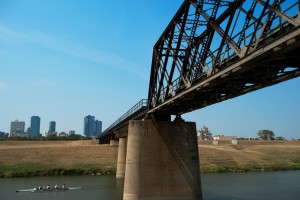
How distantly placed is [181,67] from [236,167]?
2156 inches

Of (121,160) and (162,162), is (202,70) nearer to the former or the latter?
(162,162)

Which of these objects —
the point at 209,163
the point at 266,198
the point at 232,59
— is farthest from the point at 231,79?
the point at 209,163

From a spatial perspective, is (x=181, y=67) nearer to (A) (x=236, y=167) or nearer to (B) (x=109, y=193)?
(B) (x=109, y=193)

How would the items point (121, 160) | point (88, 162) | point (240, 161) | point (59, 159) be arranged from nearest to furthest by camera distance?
point (121, 160) < point (88, 162) < point (59, 159) < point (240, 161)

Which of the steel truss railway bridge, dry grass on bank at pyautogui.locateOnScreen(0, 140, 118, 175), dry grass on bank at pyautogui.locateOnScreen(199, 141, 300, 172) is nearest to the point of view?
the steel truss railway bridge

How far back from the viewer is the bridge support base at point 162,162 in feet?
109

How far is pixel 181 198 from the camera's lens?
33.1m

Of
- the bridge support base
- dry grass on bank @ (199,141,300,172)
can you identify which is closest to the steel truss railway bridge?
the bridge support base

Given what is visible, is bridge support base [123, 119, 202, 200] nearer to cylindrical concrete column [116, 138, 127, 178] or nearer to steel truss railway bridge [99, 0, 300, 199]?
steel truss railway bridge [99, 0, 300, 199]

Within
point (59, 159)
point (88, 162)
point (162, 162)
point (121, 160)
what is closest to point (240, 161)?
point (121, 160)

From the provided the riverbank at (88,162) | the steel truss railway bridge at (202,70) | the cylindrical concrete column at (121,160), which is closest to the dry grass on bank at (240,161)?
the riverbank at (88,162)

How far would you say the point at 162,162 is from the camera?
33.8 m

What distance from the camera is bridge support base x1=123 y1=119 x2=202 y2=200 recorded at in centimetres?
3309

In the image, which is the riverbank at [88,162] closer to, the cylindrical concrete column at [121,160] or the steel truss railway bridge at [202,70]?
the cylindrical concrete column at [121,160]
